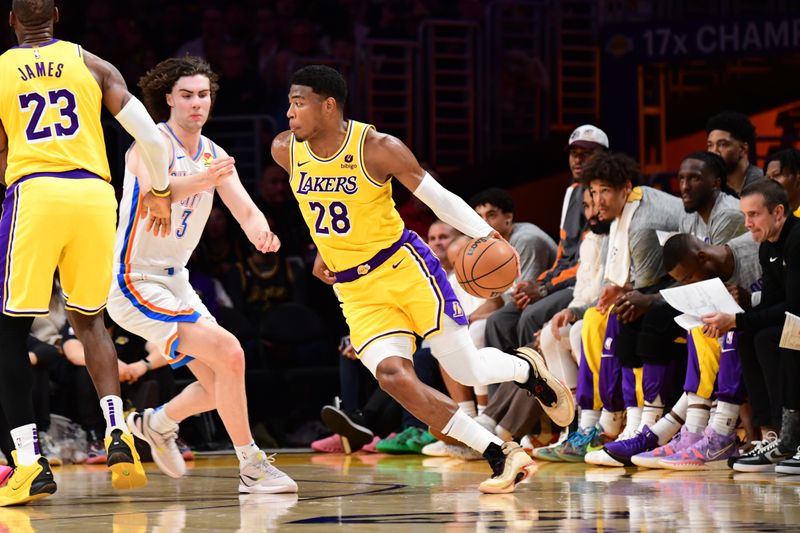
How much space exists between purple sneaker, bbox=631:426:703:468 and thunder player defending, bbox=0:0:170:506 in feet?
8.70

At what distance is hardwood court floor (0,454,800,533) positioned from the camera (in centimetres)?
456

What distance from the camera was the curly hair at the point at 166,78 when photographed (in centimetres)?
609

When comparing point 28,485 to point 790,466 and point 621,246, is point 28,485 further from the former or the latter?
point 621,246

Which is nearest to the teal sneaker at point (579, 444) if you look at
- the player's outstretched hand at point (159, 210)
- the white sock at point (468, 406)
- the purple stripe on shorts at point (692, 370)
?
the purple stripe on shorts at point (692, 370)

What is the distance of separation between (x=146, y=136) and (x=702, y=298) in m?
2.86

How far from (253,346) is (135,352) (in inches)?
37.7

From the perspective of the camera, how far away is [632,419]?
7121 mm

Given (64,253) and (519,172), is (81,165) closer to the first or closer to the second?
(64,253)

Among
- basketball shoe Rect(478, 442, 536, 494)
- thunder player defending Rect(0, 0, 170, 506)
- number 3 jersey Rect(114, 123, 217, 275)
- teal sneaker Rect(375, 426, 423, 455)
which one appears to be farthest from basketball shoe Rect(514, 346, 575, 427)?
teal sneaker Rect(375, 426, 423, 455)

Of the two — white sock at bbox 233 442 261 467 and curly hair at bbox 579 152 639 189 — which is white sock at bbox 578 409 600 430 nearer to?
curly hair at bbox 579 152 639 189

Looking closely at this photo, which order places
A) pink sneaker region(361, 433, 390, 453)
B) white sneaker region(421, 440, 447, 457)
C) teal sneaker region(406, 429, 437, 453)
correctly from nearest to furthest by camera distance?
white sneaker region(421, 440, 447, 457), teal sneaker region(406, 429, 437, 453), pink sneaker region(361, 433, 390, 453)

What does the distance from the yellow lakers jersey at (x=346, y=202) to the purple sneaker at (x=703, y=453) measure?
193 cm

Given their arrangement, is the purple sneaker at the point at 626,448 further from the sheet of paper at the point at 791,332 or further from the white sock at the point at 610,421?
the sheet of paper at the point at 791,332

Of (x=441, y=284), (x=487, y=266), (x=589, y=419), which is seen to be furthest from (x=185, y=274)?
(x=589, y=419)
